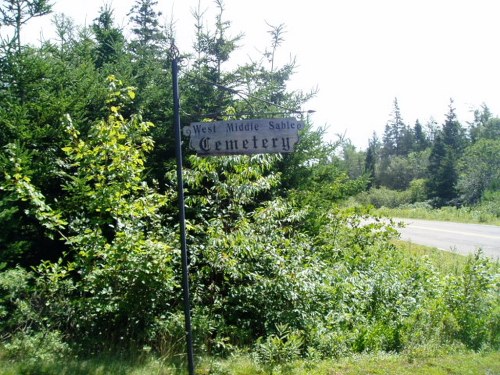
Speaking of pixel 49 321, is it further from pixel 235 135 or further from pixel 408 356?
pixel 408 356

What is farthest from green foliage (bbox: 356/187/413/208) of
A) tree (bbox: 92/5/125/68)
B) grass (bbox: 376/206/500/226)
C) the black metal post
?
the black metal post

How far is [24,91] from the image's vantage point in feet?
22.4

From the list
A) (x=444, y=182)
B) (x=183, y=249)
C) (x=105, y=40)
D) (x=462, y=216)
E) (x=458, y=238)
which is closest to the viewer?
(x=183, y=249)

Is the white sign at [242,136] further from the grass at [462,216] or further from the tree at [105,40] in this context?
the grass at [462,216]

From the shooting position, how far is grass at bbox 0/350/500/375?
3.76 meters

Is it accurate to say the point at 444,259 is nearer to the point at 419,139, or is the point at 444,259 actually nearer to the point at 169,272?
the point at 169,272

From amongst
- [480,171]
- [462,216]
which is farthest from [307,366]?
[480,171]

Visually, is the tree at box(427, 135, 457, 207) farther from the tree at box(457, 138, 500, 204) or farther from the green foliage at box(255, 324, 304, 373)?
the green foliage at box(255, 324, 304, 373)

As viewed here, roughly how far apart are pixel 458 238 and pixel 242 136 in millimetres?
14789

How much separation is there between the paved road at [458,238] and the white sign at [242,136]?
1066 cm

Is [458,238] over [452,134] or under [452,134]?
under

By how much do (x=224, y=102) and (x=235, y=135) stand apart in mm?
5981

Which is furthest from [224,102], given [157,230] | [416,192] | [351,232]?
[416,192]

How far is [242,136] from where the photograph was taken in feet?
12.7
